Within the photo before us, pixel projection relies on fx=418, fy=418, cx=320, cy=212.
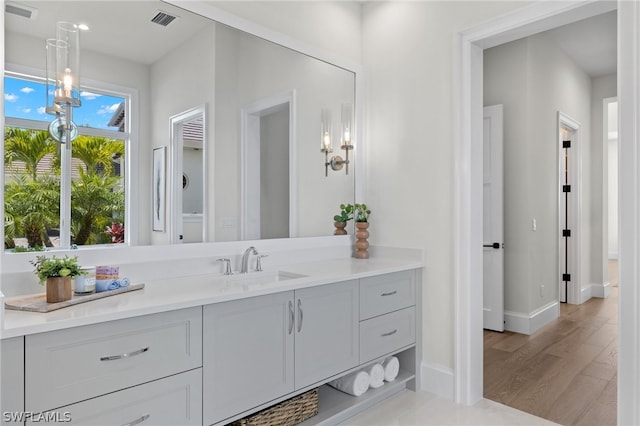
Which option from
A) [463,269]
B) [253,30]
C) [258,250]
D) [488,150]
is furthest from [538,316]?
[253,30]

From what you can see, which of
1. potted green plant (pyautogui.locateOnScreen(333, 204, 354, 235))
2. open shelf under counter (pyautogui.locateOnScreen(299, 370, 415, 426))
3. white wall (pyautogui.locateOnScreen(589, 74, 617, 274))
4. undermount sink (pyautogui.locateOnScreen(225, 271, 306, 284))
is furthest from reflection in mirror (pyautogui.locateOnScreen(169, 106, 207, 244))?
white wall (pyautogui.locateOnScreen(589, 74, 617, 274))

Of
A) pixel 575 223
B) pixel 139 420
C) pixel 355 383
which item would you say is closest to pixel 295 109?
pixel 355 383

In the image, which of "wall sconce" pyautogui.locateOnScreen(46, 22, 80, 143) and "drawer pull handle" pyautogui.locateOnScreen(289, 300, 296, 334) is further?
"drawer pull handle" pyautogui.locateOnScreen(289, 300, 296, 334)

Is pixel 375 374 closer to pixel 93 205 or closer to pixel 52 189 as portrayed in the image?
pixel 93 205

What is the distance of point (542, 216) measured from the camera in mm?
4207

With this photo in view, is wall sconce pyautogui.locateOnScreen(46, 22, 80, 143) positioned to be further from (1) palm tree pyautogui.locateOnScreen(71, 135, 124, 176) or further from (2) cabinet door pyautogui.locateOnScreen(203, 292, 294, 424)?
(2) cabinet door pyautogui.locateOnScreen(203, 292, 294, 424)

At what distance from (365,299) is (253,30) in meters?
1.72

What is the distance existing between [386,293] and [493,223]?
6.41ft

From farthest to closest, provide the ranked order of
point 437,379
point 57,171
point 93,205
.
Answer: point 437,379, point 93,205, point 57,171

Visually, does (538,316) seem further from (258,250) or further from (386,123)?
(258,250)

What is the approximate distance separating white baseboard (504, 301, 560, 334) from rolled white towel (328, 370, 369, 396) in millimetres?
2143

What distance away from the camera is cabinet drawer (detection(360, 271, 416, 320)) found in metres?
2.36

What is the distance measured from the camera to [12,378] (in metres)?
1.25

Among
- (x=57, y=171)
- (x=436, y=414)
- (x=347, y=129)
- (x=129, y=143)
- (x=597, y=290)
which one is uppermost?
(x=347, y=129)
